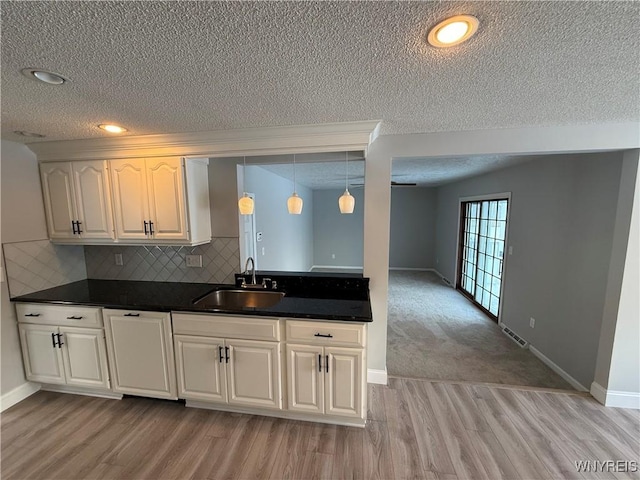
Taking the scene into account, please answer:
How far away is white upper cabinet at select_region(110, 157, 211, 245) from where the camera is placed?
225 cm

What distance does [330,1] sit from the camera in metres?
0.81

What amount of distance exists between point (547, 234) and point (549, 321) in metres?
1.04

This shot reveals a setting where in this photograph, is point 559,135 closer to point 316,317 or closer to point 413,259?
point 316,317

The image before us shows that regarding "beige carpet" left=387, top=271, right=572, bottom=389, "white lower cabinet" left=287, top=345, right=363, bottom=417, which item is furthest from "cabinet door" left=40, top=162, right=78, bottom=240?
"beige carpet" left=387, top=271, right=572, bottom=389

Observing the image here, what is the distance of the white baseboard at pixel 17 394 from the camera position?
215 cm

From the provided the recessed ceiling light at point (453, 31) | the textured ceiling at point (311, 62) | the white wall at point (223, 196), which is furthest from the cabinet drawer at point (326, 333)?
the recessed ceiling light at point (453, 31)

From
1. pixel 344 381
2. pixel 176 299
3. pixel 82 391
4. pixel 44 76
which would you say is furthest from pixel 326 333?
pixel 82 391

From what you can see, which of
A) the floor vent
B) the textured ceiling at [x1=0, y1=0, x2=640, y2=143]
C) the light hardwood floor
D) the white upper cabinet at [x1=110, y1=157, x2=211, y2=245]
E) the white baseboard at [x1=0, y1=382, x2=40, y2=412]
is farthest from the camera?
the floor vent

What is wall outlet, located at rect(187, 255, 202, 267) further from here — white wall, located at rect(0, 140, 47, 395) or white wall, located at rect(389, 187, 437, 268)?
white wall, located at rect(389, 187, 437, 268)

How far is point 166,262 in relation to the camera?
2.68m

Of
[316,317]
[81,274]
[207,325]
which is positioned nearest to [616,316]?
[316,317]

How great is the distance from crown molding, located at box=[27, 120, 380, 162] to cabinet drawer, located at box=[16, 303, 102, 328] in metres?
1.29

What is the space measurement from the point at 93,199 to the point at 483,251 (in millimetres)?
5723

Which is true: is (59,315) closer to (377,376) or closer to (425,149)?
(377,376)
